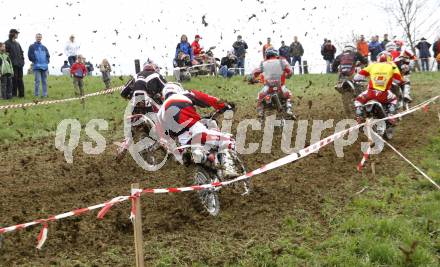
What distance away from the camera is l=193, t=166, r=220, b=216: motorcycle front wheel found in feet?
27.0

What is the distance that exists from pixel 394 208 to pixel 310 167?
267 cm

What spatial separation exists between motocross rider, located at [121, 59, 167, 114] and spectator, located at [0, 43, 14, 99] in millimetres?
7288

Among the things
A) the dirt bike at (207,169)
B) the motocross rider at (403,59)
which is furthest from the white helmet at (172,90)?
the motocross rider at (403,59)

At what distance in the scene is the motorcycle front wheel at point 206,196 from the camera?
824 centimetres

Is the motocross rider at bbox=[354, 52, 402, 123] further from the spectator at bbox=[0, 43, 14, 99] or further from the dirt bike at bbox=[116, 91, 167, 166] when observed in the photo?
the spectator at bbox=[0, 43, 14, 99]

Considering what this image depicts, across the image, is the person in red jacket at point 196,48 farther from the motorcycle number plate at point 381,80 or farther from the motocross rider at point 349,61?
the motorcycle number plate at point 381,80

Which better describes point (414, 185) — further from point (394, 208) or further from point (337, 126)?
point (337, 126)

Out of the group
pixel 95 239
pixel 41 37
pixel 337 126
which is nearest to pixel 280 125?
pixel 337 126

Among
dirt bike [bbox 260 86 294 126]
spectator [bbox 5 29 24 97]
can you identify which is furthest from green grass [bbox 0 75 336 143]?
dirt bike [bbox 260 86 294 126]

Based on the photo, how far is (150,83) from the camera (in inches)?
453

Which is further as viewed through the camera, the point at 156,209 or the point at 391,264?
the point at 156,209

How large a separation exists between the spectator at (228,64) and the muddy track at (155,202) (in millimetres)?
12164

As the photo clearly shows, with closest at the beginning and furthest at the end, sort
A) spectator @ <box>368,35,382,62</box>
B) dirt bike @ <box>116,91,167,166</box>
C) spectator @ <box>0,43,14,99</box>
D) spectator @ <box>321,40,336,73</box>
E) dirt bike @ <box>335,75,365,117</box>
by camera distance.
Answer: dirt bike @ <box>116,91,167,166</box>, dirt bike @ <box>335,75,365,117</box>, spectator @ <box>0,43,14,99</box>, spectator @ <box>368,35,382,62</box>, spectator @ <box>321,40,336,73</box>

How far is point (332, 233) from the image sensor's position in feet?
25.4
